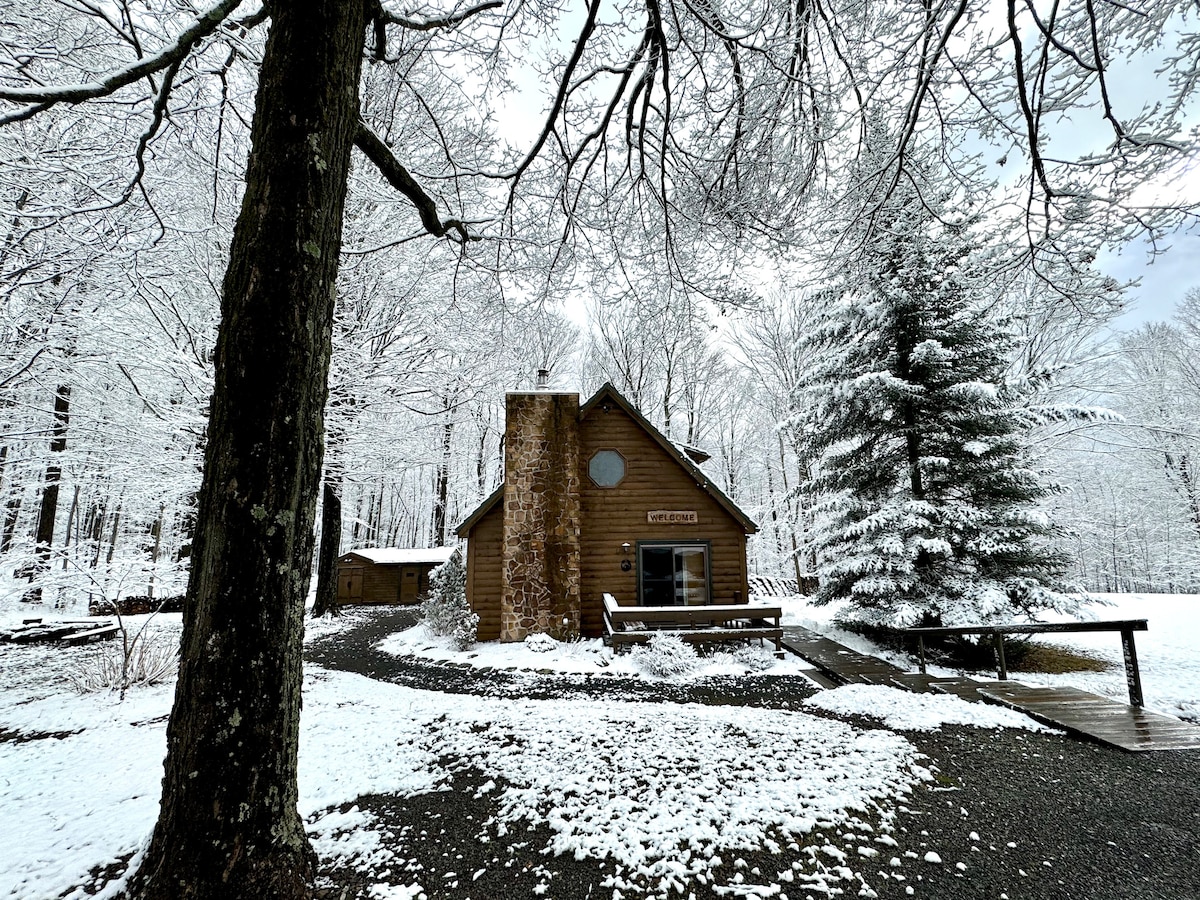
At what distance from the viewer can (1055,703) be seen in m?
5.97

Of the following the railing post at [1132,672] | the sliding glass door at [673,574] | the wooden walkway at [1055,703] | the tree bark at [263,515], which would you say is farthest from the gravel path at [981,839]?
the sliding glass door at [673,574]

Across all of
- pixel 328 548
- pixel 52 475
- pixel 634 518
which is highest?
pixel 52 475

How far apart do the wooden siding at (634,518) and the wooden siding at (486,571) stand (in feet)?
6.74

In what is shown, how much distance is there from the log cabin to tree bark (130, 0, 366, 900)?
9014 millimetres

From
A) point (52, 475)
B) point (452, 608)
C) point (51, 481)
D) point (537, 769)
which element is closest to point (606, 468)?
point (452, 608)

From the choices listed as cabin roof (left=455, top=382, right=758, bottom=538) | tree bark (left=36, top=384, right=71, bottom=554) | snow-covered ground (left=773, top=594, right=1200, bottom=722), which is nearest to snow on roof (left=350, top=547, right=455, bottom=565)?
tree bark (left=36, top=384, right=71, bottom=554)

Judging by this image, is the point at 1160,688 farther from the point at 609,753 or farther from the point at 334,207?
the point at 334,207

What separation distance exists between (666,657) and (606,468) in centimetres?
Result: 482

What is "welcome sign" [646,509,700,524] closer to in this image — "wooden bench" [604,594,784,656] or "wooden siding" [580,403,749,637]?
"wooden siding" [580,403,749,637]

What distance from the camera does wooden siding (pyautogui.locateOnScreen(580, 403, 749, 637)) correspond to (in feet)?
37.9

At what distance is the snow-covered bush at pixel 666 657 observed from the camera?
8.48 metres

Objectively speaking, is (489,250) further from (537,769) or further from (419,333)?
(419,333)

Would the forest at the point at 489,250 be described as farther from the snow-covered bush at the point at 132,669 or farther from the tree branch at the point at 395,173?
the snow-covered bush at the point at 132,669

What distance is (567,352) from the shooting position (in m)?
24.4
